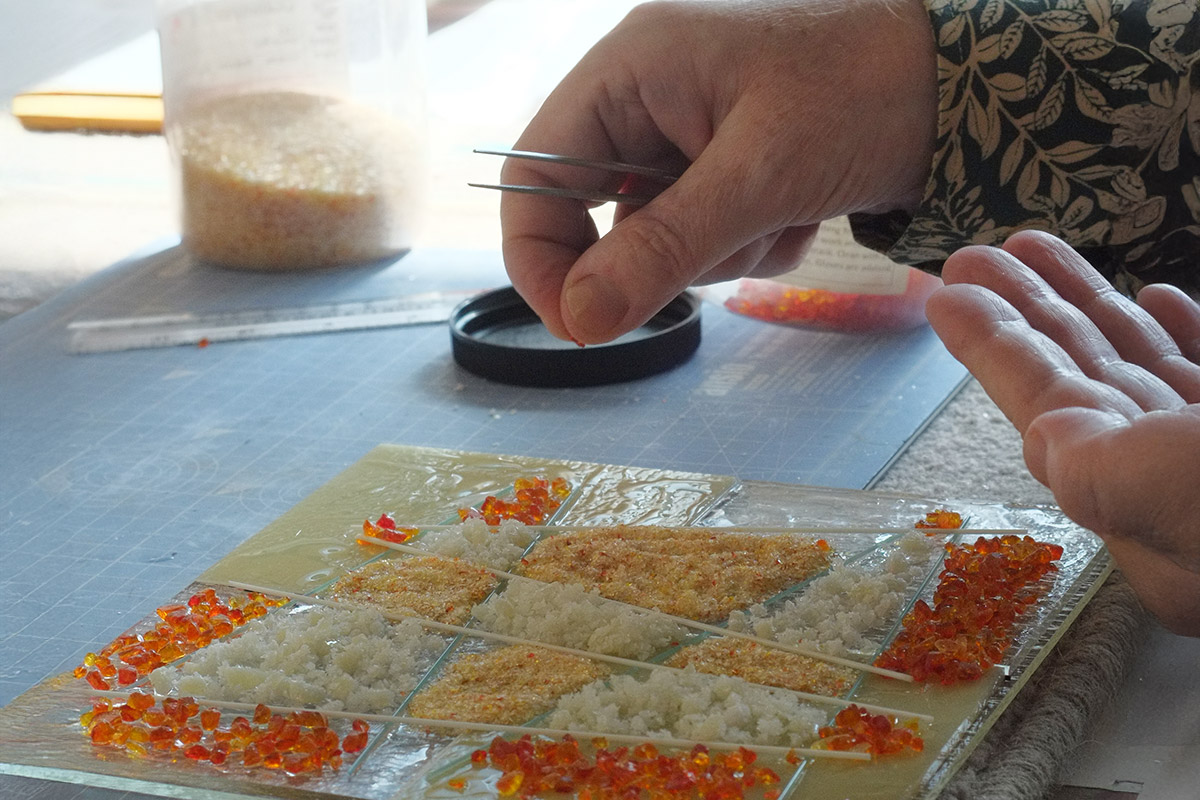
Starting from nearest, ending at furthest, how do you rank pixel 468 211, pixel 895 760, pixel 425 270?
1. pixel 895 760
2. pixel 425 270
3. pixel 468 211

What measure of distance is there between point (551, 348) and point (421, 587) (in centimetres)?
43

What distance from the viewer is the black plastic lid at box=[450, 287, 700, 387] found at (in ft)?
3.65

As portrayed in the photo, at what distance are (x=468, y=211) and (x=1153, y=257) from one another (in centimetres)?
86

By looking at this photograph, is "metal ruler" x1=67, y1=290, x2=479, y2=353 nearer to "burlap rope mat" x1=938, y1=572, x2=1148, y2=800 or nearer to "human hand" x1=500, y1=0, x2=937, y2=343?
"human hand" x1=500, y1=0, x2=937, y2=343

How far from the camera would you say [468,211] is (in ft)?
5.23

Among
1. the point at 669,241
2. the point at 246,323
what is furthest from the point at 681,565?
the point at 246,323

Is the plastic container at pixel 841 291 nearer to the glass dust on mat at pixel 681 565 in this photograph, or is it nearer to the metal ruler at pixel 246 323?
the metal ruler at pixel 246 323

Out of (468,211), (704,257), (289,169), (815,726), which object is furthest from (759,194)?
(468,211)

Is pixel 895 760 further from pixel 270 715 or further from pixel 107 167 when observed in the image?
pixel 107 167

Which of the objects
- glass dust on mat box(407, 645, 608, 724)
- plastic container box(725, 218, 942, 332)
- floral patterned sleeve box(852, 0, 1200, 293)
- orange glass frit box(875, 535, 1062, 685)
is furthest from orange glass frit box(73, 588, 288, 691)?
plastic container box(725, 218, 942, 332)

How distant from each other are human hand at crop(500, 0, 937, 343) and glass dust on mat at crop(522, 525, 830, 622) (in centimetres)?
12

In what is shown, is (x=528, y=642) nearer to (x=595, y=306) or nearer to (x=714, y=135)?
(x=595, y=306)

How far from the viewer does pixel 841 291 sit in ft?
3.98

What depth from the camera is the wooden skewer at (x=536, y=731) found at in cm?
57
